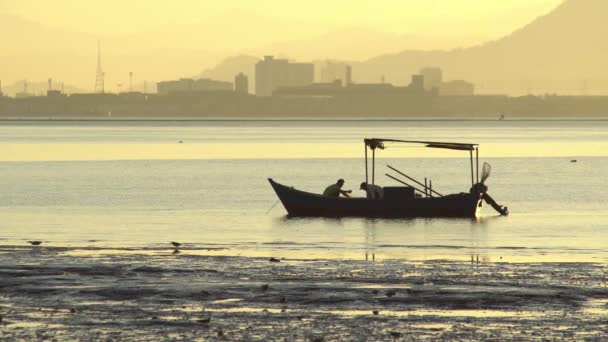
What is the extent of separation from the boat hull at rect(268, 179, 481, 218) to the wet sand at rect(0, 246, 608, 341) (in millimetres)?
17653

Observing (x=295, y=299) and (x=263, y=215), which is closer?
(x=295, y=299)

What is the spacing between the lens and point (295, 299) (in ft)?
92.4

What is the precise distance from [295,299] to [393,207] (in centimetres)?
2769

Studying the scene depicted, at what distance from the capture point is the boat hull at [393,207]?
2167 inches

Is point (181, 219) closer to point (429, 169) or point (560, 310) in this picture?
point (560, 310)

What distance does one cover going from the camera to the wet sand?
24156 mm

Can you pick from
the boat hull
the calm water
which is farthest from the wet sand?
the boat hull

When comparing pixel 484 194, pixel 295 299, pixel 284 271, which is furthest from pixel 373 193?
pixel 295 299

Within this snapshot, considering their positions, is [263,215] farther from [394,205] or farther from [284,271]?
[284,271]

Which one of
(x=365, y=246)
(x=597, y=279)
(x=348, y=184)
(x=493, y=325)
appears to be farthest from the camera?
(x=348, y=184)

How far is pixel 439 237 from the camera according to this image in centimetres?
4684

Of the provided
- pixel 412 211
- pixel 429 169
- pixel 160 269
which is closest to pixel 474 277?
pixel 160 269

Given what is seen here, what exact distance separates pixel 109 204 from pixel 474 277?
38236 millimetres

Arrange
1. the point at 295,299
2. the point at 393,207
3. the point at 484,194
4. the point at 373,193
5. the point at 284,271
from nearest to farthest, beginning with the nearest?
the point at 295,299 < the point at 284,271 < the point at 393,207 < the point at 373,193 < the point at 484,194
